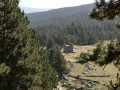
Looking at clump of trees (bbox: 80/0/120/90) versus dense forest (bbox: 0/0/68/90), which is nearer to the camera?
clump of trees (bbox: 80/0/120/90)

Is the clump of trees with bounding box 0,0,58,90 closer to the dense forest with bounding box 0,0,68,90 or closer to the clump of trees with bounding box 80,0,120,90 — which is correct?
the dense forest with bounding box 0,0,68,90

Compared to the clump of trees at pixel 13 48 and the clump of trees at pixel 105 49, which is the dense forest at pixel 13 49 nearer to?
the clump of trees at pixel 13 48

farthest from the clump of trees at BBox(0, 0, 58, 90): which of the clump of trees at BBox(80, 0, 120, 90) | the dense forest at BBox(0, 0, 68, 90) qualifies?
the clump of trees at BBox(80, 0, 120, 90)

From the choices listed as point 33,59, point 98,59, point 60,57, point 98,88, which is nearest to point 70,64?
point 60,57

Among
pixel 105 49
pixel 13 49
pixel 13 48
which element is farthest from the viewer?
pixel 13 48

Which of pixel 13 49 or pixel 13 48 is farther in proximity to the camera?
pixel 13 48

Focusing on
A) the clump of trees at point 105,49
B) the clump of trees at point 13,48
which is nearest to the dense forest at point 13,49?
the clump of trees at point 13,48

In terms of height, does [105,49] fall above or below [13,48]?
above

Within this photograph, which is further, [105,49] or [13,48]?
[13,48]

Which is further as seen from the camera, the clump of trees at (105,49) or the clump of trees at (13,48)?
the clump of trees at (13,48)

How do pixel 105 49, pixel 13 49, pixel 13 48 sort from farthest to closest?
1. pixel 13 48
2. pixel 13 49
3. pixel 105 49

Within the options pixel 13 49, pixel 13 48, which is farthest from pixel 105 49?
pixel 13 48

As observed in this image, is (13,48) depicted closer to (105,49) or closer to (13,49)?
(13,49)

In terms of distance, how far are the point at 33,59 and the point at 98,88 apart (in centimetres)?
3296
